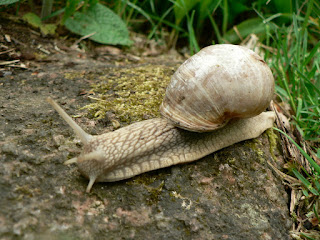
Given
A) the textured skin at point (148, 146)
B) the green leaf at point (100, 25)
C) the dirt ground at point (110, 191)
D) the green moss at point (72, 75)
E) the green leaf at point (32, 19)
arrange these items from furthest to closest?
the green leaf at point (100, 25) < the green leaf at point (32, 19) < the green moss at point (72, 75) < the textured skin at point (148, 146) < the dirt ground at point (110, 191)

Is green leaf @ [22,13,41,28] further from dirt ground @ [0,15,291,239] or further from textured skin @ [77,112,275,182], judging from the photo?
textured skin @ [77,112,275,182]

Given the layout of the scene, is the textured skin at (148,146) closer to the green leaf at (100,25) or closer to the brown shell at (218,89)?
the brown shell at (218,89)

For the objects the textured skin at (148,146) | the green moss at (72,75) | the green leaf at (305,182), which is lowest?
the green moss at (72,75)

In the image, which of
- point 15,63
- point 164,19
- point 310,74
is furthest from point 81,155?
point 164,19

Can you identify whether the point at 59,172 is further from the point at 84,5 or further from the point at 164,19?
the point at 164,19

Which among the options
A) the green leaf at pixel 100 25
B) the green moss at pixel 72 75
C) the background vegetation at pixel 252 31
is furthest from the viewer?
the green leaf at pixel 100 25

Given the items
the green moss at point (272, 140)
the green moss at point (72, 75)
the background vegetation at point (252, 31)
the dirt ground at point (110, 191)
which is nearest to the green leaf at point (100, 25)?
the background vegetation at point (252, 31)

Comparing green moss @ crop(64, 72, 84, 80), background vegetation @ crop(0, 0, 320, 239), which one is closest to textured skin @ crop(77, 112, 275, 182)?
background vegetation @ crop(0, 0, 320, 239)
